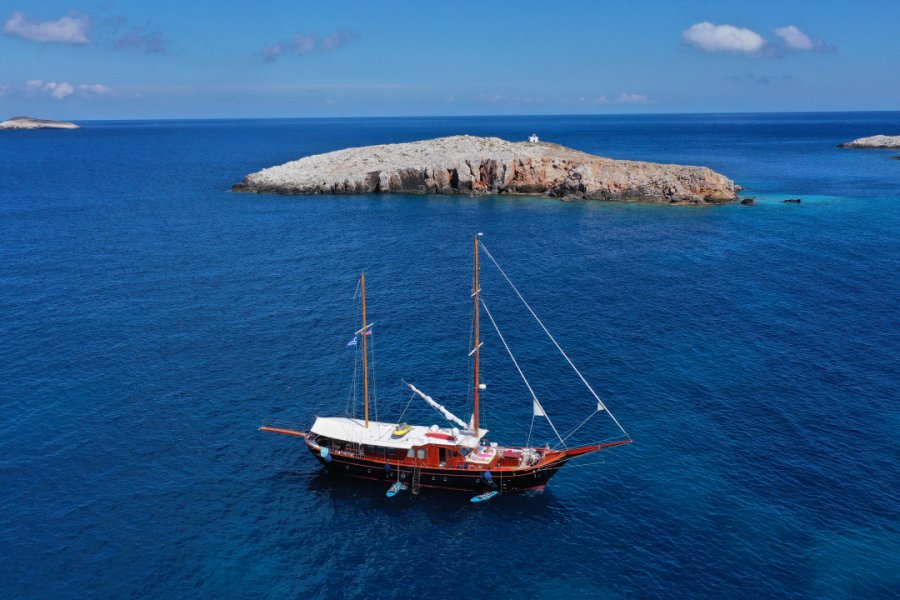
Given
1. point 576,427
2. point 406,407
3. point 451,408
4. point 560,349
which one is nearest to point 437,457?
point 451,408

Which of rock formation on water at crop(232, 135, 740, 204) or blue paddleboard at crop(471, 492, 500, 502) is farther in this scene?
rock formation on water at crop(232, 135, 740, 204)

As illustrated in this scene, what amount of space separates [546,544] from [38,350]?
66.1m

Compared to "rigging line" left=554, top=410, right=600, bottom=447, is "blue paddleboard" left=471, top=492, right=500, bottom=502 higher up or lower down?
lower down

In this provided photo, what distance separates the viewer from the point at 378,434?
57.5 meters

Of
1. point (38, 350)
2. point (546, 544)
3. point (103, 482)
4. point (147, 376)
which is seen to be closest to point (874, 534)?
point (546, 544)

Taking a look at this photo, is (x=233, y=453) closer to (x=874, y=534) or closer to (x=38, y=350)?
(x=38, y=350)

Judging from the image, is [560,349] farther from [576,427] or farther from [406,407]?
[406,407]

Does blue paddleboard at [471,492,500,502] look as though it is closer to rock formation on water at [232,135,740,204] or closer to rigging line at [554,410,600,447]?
rigging line at [554,410,600,447]

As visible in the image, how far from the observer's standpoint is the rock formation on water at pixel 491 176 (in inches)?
6471

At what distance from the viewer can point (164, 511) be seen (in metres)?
51.4

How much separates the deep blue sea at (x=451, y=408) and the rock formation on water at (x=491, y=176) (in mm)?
40951

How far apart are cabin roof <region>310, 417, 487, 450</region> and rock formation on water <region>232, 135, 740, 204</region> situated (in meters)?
123

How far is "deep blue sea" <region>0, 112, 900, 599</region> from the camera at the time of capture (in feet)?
151

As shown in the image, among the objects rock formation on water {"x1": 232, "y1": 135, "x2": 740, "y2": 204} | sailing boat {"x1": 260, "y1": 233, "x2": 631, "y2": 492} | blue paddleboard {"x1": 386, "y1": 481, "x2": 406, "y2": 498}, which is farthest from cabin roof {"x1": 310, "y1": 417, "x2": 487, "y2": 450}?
rock formation on water {"x1": 232, "y1": 135, "x2": 740, "y2": 204}
